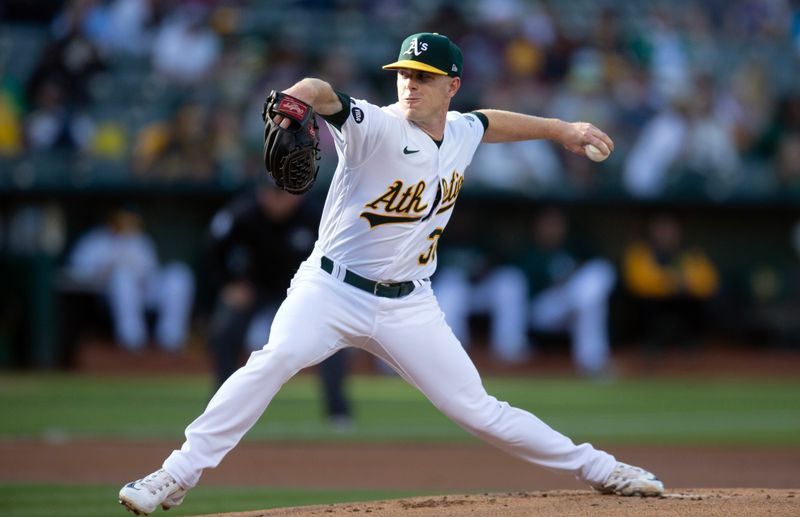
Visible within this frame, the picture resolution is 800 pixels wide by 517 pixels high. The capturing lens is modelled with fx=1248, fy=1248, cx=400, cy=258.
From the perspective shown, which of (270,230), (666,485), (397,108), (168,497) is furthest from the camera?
(270,230)

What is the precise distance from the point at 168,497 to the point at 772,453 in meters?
5.39

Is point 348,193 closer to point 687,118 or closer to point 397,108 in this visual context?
point 397,108

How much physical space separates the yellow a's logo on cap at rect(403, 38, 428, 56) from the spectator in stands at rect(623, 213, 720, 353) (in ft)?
36.2

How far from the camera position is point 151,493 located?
4664 mm

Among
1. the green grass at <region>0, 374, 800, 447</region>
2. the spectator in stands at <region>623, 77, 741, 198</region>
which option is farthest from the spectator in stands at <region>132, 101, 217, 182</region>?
the spectator in stands at <region>623, 77, 741, 198</region>

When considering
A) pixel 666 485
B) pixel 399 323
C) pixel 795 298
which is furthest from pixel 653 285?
pixel 399 323

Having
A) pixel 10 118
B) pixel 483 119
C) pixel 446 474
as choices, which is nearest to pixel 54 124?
pixel 10 118

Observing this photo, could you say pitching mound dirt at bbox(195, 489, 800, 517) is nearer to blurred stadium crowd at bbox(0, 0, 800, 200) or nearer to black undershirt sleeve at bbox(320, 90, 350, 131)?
black undershirt sleeve at bbox(320, 90, 350, 131)

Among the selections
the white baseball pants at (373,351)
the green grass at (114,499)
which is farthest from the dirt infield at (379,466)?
the white baseball pants at (373,351)

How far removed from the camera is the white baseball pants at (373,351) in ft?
15.7

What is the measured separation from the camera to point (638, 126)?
16156mm

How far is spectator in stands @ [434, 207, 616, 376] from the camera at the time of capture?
50.9 ft

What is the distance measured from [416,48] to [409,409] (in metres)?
7.04

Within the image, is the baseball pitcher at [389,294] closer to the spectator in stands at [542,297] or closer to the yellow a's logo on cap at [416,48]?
the yellow a's logo on cap at [416,48]
